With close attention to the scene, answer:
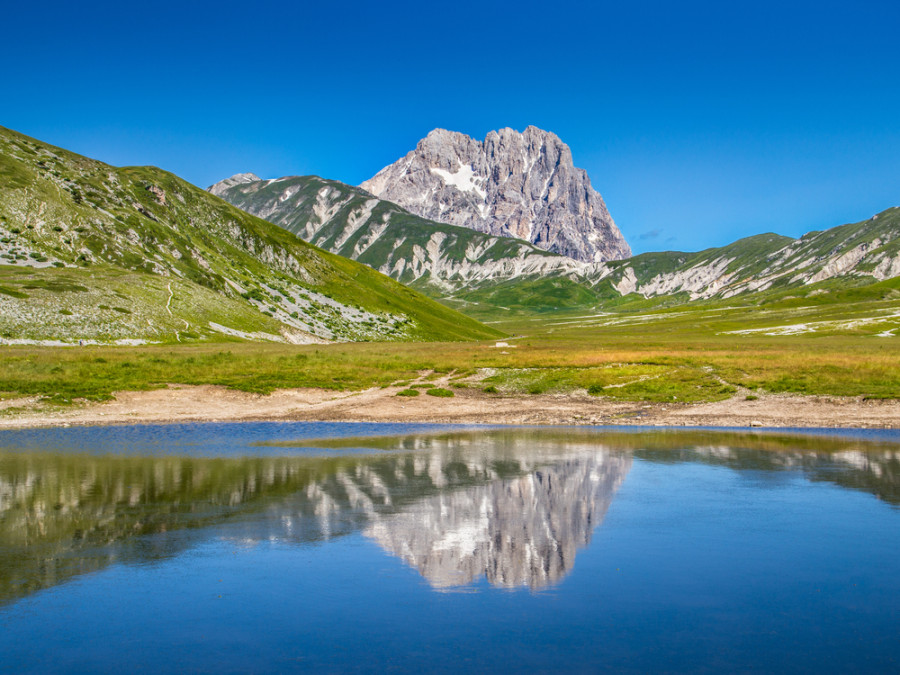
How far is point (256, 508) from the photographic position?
20328 millimetres

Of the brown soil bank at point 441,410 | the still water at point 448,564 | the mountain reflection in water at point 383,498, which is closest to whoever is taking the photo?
the still water at point 448,564

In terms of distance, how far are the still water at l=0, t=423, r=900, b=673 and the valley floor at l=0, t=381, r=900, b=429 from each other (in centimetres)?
1189

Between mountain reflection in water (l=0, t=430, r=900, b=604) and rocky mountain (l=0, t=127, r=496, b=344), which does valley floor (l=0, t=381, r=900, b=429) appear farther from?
rocky mountain (l=0, t=127, r=496, b=344)

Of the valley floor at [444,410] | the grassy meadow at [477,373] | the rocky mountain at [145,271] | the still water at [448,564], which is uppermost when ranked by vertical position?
the rocky mountain at [145,271]

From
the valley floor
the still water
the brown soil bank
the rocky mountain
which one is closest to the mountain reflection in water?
the still water

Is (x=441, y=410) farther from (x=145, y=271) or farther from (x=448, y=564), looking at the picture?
(x=145, y=271)

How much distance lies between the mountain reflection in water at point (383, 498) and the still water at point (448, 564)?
111mm

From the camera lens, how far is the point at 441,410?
46.2m

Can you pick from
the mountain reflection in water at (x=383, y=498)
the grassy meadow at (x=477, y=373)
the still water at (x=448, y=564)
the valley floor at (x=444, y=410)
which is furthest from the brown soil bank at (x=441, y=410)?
the still water at (x=448, y=564)

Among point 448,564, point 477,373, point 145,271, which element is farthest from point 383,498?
point 145,271

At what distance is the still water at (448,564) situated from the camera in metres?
11.3

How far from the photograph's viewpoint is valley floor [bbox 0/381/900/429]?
40.1 metres

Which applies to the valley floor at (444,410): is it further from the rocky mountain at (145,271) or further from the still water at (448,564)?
the rocky mountain at (145,271)

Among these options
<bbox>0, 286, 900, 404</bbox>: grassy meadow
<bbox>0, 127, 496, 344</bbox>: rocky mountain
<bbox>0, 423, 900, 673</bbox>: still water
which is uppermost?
<bbox>0, 127, 496, 344</bbox>: rocky mountain
